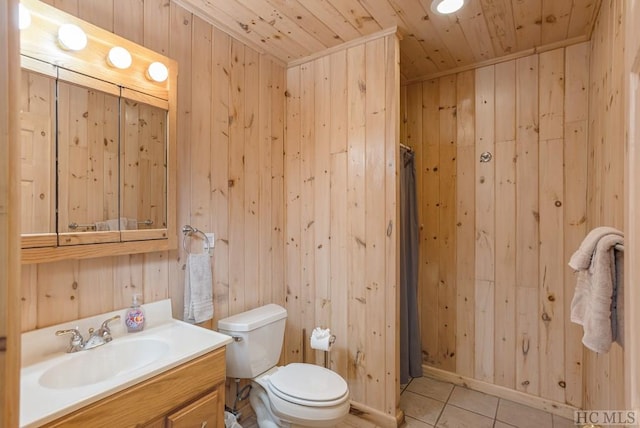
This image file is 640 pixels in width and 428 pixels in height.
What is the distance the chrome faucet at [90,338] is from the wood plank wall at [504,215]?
7.37 ft

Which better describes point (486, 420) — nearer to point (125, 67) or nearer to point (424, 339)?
point (424, 339)

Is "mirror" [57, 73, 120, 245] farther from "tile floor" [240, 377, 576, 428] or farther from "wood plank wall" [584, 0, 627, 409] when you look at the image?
"wood plank wall" [584, 0, 627, 409]

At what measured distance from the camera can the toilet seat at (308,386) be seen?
1616 mm

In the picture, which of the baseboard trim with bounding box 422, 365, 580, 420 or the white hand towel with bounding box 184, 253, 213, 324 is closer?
the white hand towel with bounding box 184, 253, 213, 324

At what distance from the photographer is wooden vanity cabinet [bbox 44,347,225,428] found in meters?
1.02

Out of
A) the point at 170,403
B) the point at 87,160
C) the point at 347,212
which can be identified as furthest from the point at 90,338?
the point at 347,212

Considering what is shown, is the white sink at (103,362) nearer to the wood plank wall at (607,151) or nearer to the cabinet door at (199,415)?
the cabinet door at (199,415)

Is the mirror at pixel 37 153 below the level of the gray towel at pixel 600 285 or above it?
above

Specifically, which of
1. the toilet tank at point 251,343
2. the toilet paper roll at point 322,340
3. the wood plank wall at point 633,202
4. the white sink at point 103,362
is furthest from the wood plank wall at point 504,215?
the white sink at point 103,362

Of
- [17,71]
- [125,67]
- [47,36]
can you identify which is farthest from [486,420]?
[47,36]

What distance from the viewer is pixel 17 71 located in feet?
1.44

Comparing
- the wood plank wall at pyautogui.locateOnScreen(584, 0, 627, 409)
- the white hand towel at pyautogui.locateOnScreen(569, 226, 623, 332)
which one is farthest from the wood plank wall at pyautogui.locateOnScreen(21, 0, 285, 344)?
the wood plank wall at pyautogui.locateOnScreen(584, 0, 627, 409)

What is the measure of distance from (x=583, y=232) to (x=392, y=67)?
1.65 m

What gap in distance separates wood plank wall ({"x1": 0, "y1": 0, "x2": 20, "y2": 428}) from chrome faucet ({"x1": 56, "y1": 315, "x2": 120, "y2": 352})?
3.57 ft
